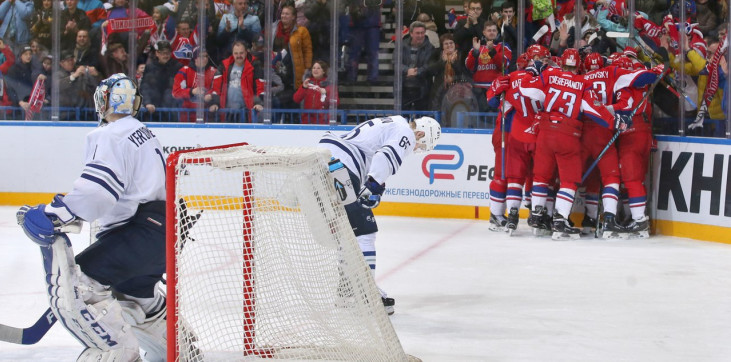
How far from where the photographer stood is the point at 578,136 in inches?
288

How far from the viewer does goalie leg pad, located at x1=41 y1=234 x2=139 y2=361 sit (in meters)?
3.19

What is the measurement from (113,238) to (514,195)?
187 inches

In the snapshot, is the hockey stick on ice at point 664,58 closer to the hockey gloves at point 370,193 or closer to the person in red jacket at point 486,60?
the person in red jacket at point 486,60

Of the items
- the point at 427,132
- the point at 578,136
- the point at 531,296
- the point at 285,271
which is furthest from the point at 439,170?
the point at 285,271

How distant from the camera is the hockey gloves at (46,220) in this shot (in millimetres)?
3115

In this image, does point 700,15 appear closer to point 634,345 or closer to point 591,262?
point 591,262

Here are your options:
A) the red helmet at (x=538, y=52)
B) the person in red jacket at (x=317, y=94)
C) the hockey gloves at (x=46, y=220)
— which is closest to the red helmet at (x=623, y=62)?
the red helmet at (x=538, y=52)

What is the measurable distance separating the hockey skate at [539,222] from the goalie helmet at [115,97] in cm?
454

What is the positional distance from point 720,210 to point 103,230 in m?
5.02

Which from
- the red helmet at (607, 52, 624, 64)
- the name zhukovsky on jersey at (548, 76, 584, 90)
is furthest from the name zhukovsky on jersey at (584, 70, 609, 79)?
the name zhukovsky on jersey at (548, 76, 584, 90)

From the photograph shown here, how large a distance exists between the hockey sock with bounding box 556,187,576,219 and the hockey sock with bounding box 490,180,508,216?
20.9 inches

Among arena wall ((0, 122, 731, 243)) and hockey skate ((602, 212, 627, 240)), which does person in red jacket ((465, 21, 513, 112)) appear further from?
hockey skate ((602, 212, 627, 240))

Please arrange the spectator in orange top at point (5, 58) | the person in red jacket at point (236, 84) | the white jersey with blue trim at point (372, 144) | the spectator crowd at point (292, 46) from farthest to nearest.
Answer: the spectator in orange top at point (5, 58) < the person in red jacket at point (236, 84) < the spectator crowd at point (292, 46) < the white jersey with blue trim at point (372, 144)

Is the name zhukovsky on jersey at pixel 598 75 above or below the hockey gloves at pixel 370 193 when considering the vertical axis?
above
